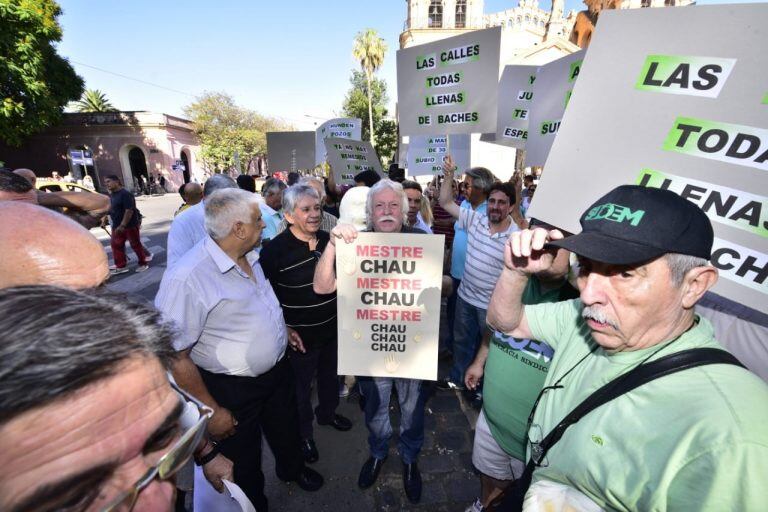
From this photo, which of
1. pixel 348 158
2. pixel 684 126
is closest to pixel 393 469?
pixel 684 126

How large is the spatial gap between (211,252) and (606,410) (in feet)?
6.49

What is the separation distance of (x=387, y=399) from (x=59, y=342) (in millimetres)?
2168

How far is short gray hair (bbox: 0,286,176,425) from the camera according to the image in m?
0.57

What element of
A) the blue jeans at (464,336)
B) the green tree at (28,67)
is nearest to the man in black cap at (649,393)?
the blue jeans at (464,336)

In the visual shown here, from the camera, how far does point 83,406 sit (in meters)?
0.63

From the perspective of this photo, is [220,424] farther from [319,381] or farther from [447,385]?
[447,385]

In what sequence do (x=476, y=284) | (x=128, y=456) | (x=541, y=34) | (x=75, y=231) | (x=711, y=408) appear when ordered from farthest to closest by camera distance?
(x=541, y=34) → (x=476, y=284) → (x=75, y=231) → (x=711, y=408) → (x=128, y=456)

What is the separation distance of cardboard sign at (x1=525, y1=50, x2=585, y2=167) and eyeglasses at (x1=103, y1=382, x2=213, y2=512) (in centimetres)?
312

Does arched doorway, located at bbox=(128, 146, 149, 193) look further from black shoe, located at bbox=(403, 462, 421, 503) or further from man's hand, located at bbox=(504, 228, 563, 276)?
man's hand, located at bbox=(504, 228, 563, 276)

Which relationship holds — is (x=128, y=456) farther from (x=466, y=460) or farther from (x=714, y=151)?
(x=466, y=460)

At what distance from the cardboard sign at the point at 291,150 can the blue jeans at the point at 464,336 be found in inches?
197

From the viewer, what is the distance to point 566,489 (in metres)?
1.04

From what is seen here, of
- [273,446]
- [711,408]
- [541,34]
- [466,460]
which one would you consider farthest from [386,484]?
[541,34]

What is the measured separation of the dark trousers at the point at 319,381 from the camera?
110 inches
